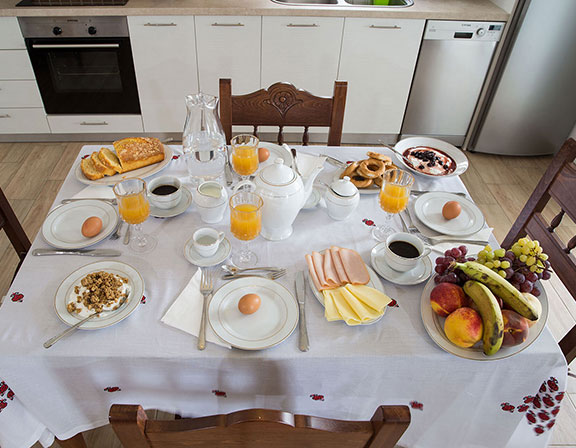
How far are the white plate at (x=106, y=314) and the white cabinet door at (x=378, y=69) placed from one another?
2.08 metres

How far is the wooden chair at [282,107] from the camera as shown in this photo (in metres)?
1.66

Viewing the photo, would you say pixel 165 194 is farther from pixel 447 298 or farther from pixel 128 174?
pixel 447 298

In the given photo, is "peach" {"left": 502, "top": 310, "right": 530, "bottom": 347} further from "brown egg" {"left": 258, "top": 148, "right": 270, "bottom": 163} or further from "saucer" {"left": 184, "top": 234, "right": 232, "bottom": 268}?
"brown egg" {"left": 258, "top": 148, "right": 270, "bottom": 163}

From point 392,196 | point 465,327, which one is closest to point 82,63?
point 392,196

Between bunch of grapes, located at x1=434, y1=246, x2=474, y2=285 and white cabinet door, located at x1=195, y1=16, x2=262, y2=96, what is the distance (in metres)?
2.01

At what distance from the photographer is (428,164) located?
1.52 m

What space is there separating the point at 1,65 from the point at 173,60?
987 mm

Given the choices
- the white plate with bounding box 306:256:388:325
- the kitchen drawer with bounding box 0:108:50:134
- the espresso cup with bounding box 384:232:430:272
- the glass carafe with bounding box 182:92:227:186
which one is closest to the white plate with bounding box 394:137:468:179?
the espresso cup with bounding box 384:232:430:272

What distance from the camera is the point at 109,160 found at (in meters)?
1.40

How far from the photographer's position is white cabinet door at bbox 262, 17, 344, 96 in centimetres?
256

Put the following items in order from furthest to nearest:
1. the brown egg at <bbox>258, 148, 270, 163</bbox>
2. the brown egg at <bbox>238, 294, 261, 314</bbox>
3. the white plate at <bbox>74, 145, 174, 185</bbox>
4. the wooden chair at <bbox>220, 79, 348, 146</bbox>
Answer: the wooden chair at <bbox>220, 79, 348, 146</bbox>, the brown egg at <bbox>258, 148, 270, 163</bbox>, the white plate at <bbox>74, 145, 174, 185</bbox>, the brown egg at <bbox>238, 294, 261, 314</bbox>

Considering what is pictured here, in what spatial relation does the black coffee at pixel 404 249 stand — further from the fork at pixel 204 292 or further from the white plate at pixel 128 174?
the white plate at pixel 128 174

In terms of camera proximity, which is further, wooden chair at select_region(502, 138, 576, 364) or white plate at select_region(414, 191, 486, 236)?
white plate at select_region(414, 191, 486, 236)

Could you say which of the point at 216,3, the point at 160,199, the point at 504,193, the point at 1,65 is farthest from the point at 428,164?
the point at 1,65
